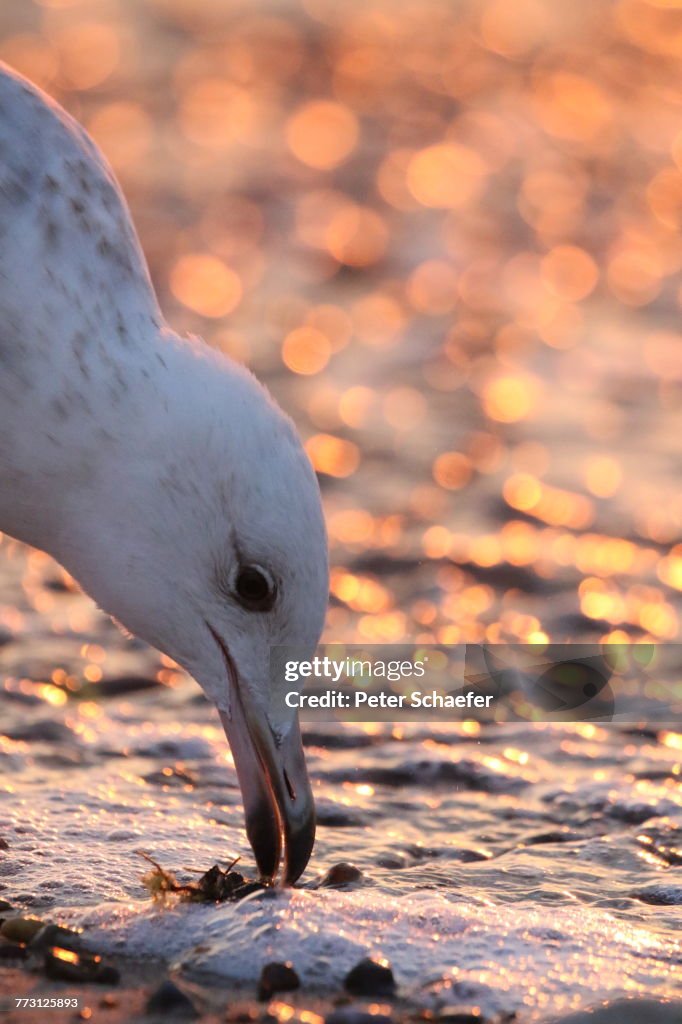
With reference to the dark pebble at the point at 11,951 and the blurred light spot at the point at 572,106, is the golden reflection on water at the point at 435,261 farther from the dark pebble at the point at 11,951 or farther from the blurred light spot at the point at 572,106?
the dark pebble at the point at 11,951

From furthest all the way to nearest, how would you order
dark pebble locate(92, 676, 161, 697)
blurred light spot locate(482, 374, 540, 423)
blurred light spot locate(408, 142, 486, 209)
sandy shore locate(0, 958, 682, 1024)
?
1. blurred light spot locate(408, 142, 486, 209)
2. blurred light spot locate(482, 374, 540, 423)
3. dark pebble locate(92, 676, 161, 697)
4. sandy shore locate(0, 958, 682, 1024)

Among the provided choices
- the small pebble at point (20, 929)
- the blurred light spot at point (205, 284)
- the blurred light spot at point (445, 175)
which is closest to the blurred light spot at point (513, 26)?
the blurred light spot at point (445, 175)

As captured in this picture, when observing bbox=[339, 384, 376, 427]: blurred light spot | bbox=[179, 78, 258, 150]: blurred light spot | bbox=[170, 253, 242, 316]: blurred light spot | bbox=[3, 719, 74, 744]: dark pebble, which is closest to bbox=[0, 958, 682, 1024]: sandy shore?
bbox=[3, 719, 74, 744]: dark pebble

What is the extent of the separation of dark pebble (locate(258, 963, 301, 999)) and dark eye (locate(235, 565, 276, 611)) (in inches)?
36.1

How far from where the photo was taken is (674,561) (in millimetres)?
7605

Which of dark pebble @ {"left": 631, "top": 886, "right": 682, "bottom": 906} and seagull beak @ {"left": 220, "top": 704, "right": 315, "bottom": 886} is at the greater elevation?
seagull beak @ {"left": 220, "top": 704, "right": 315, "bottom": 886}

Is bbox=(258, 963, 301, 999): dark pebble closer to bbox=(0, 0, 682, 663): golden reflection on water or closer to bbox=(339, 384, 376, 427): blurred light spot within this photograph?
bbox=(0, 0, 682, 663): golden reflection on water

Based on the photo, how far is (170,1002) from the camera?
4.42 meters

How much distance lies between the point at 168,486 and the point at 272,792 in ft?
2.73

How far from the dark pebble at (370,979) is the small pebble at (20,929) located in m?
0.78

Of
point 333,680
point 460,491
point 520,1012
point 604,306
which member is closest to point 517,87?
point 604,306

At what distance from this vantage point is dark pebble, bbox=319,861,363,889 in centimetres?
515

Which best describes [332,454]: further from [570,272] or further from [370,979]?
[370,979]

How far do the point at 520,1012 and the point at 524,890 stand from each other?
0.74 m
